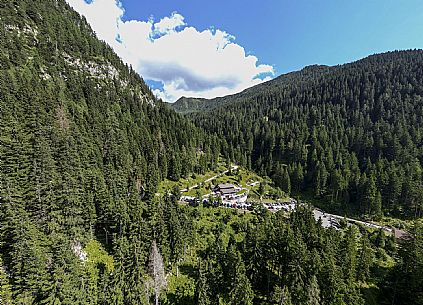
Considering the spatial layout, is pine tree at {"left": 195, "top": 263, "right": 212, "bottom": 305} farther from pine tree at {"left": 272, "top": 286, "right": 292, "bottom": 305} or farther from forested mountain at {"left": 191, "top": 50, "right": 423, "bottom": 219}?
forested mountain at {"left": 191, "top": 50, "right": 423, "bottom": 219}

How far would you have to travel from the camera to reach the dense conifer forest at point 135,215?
39438 mm

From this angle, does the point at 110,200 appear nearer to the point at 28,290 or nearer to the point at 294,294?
the point at 28,290

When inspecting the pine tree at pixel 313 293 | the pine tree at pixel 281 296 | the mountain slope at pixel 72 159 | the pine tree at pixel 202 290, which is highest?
the mountain slope at pixel 72 159

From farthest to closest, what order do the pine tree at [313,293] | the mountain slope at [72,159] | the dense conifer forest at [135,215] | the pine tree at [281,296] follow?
the pine tree at [281,296] → the pine tree at [313,293] → the dense conifer forest at [135,215] → the mountain slope at [72,159]

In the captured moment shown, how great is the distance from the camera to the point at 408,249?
53125 millimetres

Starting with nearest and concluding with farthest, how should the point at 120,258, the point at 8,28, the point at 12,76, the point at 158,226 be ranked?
the point at 120,258 → the point at 158,226 → the point at 12,76 → the point at 8,28

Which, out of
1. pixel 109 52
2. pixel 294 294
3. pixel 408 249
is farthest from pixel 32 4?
pixel 408 249

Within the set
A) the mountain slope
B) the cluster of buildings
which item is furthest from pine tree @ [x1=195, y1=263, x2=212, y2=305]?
the cluster of buildings

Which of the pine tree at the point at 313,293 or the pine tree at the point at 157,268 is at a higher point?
the pine tree at the point at 157,268

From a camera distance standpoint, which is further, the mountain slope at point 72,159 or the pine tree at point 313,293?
the pine tree at point 313,293

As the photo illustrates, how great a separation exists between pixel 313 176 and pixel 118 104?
111925 mm

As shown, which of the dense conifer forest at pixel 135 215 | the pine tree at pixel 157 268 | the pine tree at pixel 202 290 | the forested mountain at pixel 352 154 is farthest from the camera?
the forested mountain at pixel 352 154

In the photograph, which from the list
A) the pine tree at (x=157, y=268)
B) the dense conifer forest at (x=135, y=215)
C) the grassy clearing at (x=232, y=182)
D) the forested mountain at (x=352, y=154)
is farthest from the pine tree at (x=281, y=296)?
the forested mountain at (x=352, y=154)

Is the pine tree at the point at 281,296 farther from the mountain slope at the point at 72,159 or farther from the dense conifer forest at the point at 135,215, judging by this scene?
the mountain slope at the point at 72,159
